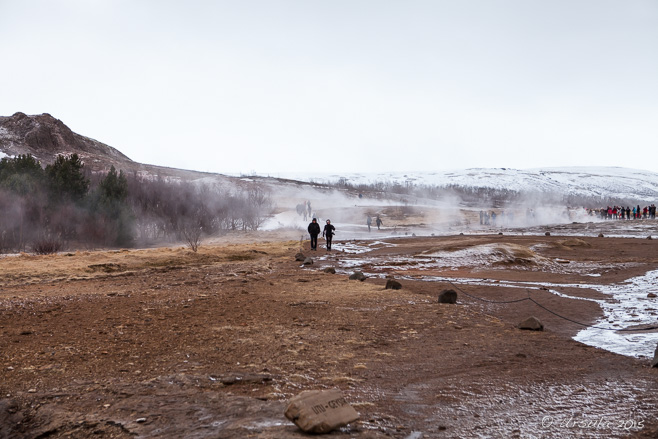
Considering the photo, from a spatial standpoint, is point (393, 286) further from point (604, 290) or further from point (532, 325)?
point (604, 290)

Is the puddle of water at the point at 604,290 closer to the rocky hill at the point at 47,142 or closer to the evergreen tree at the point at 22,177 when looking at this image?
the evergreen tree at the point at 22,177

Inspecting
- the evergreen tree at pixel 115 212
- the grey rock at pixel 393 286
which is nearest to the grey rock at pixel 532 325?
the grey rock at pixel 393 286

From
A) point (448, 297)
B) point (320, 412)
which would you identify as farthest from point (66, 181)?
point (320, 412)

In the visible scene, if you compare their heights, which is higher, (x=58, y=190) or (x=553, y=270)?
(x=58, y=190)

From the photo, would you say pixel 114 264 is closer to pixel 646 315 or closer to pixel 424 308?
pixel 424 308

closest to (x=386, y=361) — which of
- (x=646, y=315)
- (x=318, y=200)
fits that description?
(x=646, y=315)

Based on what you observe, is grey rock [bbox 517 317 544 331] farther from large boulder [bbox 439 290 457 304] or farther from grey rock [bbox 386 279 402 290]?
grey rock [bbox 386 279 402 290]

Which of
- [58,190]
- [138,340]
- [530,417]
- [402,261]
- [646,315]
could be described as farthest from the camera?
[58,190]

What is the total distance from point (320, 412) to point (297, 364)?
89.6 inches

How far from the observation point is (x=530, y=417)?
15.8 feet

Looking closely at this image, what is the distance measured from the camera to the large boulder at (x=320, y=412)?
4078 millimetres

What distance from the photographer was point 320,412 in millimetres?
4172

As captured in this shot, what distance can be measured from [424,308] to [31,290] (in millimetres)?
9417

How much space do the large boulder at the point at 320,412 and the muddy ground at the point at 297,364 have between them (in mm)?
117
